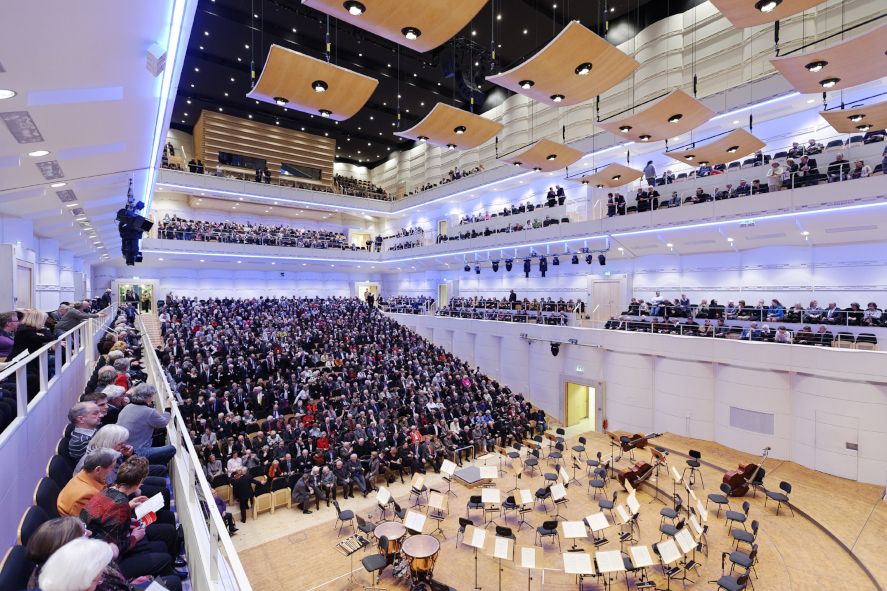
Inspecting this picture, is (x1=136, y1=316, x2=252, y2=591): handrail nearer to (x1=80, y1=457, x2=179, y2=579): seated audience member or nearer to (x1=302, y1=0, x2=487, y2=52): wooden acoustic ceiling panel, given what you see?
(x1=80, y1=457, x2=179, y2=579): seated audience member

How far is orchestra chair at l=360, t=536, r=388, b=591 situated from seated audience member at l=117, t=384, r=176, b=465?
4.25m

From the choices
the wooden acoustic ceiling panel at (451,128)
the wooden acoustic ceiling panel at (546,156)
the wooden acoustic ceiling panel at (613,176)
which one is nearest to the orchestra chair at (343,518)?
the wooden acoustic ceiling panel at (451,128)

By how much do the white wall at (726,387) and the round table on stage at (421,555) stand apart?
31.1 feet

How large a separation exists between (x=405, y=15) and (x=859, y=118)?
9.98 meters

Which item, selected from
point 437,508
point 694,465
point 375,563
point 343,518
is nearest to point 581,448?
point 694,465

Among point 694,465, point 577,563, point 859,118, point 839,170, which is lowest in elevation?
point 577,563

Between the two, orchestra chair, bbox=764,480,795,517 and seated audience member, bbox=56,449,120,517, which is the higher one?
seated audience member, bbox=56,449,120,517

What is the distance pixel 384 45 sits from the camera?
18.1 metres

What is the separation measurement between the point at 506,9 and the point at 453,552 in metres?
17.0

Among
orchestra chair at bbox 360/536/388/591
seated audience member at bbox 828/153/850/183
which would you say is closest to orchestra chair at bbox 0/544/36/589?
orchestra chair at bbox 360/536/388/591

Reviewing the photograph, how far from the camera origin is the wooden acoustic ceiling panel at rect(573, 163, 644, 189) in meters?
13.9

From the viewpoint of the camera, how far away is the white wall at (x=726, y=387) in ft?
32.4

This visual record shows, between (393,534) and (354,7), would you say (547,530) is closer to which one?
(393,534)

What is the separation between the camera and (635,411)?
14.1m
